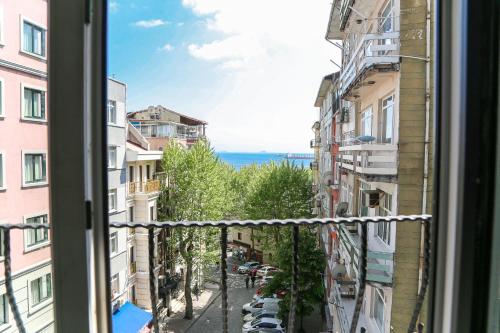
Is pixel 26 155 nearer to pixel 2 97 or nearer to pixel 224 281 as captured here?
pixel 2 97

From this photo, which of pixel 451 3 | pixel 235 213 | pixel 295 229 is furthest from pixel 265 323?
pixel 451 3

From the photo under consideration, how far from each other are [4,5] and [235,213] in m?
9.14

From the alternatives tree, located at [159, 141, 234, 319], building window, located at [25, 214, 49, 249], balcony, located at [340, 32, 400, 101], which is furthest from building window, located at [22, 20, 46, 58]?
tree, located at [159, 141, 234, 319]

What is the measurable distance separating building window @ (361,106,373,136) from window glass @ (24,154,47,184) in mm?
4550

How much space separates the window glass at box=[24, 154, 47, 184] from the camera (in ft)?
2.73

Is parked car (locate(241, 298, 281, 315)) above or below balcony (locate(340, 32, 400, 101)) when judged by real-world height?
below

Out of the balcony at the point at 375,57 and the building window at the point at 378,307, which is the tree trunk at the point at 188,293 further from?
the balcony at the point at 375,57

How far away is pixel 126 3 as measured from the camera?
106cm

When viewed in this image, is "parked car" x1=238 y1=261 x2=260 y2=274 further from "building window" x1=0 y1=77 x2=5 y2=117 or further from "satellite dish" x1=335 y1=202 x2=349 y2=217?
"building window" x1=0 y1=77 x2=5 y2=117

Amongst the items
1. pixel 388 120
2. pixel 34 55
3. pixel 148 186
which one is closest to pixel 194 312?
pixel 148 186

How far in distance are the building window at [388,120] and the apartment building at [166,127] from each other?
5.01m

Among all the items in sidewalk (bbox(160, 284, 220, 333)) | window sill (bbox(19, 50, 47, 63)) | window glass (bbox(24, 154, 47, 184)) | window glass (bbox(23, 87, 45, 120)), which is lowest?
sidewalk (bbox(160, 284, 220, 333))

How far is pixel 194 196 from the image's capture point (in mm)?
8219

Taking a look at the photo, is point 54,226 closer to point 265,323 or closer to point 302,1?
point 302,1
